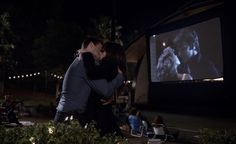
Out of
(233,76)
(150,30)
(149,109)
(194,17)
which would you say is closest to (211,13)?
(194,17)

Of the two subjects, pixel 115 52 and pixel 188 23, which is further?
pixel 188 23

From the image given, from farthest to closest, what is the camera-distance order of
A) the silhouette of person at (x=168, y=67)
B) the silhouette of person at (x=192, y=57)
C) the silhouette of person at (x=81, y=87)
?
1. the silhouette of person at (x=168, y=67)
2. the silhouette of person at (x=192, y=57)
3. the silhouette of person at (x=81, y=87)

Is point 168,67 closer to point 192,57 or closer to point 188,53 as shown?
point 188,53

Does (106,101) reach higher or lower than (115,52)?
lower

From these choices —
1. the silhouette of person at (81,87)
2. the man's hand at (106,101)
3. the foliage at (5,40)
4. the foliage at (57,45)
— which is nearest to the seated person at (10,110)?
the silhouette of person at (81,87)

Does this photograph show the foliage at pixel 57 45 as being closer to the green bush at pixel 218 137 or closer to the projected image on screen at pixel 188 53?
the projected image on screen at pixel 188 53

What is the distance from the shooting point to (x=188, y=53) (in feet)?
63.1

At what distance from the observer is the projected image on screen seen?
17.7 meters

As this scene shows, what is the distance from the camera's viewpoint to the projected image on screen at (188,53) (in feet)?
57.9

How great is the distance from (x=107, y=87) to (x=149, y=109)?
64.4 feet

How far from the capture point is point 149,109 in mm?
23188

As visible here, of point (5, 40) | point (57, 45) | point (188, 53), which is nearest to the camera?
point (188, 53)

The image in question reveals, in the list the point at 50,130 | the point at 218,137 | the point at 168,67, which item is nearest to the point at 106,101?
the point at 50,130

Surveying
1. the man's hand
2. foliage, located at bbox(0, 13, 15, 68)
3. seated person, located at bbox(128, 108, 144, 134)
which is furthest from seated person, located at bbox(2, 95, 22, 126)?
foliage, located at bbox(0, 13, 15, 68)
